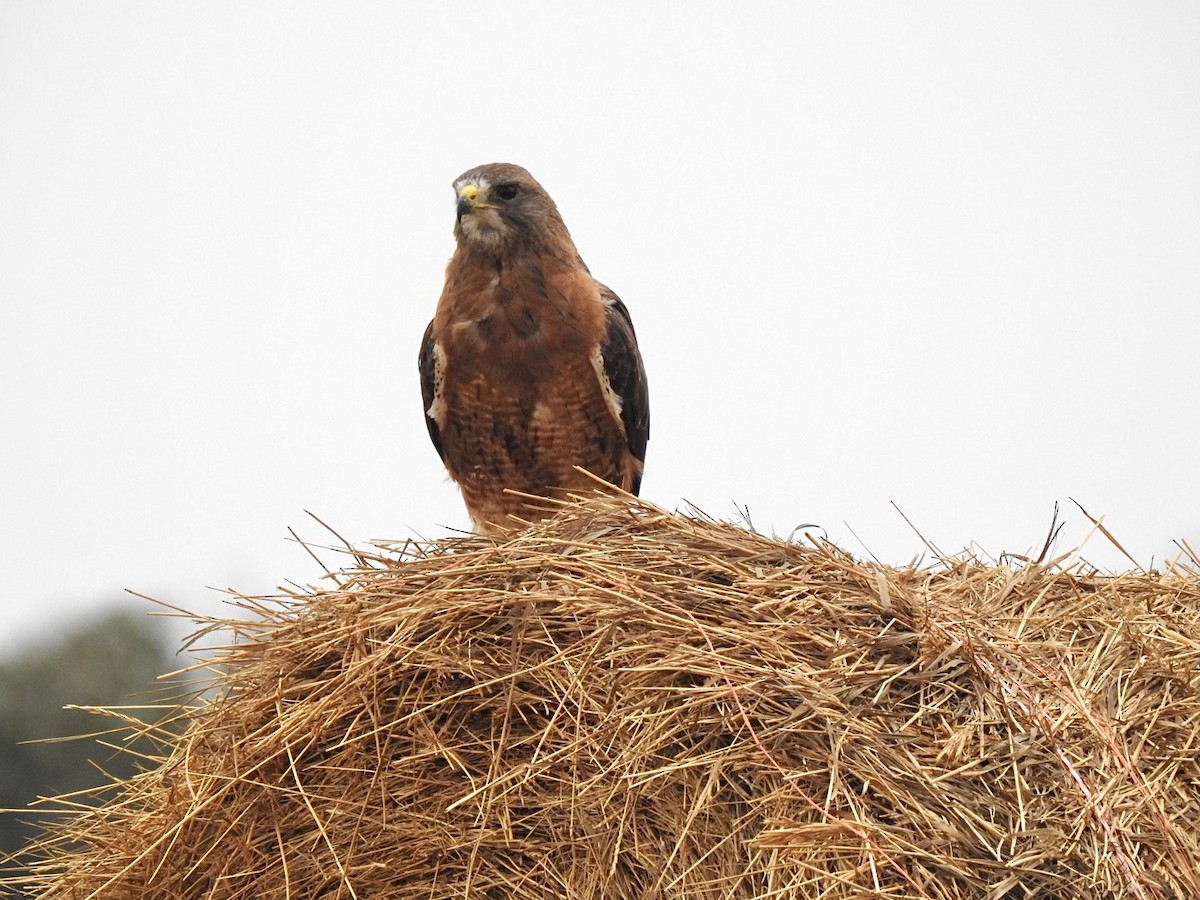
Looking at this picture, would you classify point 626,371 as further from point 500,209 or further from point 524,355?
point 500,209

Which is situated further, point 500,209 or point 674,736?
point 500,209

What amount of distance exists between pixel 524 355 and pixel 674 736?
1979 mm

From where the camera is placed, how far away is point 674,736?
9.00 feet

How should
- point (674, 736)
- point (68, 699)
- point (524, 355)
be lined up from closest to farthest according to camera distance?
point (674, 736), point (524, 355), point (68, 699)

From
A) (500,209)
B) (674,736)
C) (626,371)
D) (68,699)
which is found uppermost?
(500,209)

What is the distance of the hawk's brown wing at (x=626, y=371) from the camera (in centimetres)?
455

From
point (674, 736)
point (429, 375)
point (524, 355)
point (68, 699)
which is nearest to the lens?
point (674, 736)

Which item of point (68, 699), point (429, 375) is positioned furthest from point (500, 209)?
point (68, 699)

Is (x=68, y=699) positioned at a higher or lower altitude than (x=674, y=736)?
lower

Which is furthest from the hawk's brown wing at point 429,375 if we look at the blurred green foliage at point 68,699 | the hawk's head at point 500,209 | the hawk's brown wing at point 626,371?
the blurred green foliage at point 68,699

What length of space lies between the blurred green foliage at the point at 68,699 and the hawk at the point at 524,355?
19.7 ft

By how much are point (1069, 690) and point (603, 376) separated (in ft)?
7.28

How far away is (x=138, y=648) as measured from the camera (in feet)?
52.0

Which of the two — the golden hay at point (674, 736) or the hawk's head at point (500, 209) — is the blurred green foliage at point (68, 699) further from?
the golden hay at point (674, 736)
